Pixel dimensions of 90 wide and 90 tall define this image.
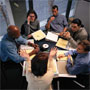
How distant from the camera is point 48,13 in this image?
9.92ft

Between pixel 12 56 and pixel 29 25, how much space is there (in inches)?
34.0

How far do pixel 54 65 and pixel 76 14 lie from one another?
2218 millimetres

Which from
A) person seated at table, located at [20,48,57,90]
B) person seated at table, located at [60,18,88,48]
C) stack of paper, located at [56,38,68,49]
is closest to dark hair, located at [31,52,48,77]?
person seated at table, located at [20,48,57,90]

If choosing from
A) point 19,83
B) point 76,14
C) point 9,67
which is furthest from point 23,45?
point 76,14

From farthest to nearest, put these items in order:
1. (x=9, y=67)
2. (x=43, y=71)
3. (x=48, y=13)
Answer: (x=48, y=13)
(x=9, y=67)
(x=43, y=71)

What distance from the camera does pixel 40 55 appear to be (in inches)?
44.9

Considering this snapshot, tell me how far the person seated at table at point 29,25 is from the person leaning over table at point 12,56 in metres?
0.35

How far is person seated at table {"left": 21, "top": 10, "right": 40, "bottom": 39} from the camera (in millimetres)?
2129

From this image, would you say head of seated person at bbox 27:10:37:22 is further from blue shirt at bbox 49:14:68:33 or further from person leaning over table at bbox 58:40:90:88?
person leaning over table at bbox 58:40:90:88

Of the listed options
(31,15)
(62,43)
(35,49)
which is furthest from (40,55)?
(31,15)

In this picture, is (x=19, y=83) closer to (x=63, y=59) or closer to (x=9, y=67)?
(x=9, y=67)

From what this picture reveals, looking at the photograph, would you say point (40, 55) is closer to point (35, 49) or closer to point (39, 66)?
point (39, 66)

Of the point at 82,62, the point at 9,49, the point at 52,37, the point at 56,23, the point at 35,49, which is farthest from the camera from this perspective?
the point at 56,23

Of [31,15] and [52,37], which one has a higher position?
[31,15]
